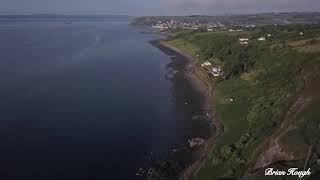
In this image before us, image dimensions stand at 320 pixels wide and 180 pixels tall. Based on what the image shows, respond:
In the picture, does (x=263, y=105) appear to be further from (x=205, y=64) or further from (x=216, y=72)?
(x=205, y=64)

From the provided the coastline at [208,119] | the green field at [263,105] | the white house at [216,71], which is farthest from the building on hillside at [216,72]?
the coastline at [208,119]

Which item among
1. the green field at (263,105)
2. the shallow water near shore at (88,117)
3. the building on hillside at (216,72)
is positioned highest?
the green field at (263,105)

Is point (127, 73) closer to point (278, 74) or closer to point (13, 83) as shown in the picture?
point (13, 83)

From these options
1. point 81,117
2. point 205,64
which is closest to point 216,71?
point 205,64

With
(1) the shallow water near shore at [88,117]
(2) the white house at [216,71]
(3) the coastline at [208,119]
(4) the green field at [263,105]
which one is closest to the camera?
(4) the green field at [263,105]

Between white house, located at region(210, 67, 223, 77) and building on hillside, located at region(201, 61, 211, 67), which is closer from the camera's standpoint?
white house, located at region(210, 67, 223, 77)

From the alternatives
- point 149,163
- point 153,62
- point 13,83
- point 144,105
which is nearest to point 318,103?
point 149,163

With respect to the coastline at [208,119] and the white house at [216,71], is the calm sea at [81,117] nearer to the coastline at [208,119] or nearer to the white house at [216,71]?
the coastline at [208,119]

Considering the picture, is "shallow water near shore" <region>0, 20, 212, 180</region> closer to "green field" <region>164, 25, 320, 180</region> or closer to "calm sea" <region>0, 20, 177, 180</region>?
"calm sea" <region>0, 20, 177, 180</region>

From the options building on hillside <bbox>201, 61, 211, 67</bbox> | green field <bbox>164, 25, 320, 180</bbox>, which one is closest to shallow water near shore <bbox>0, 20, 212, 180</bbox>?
green field <bbox>164, 25, 320, 180</bbox>
